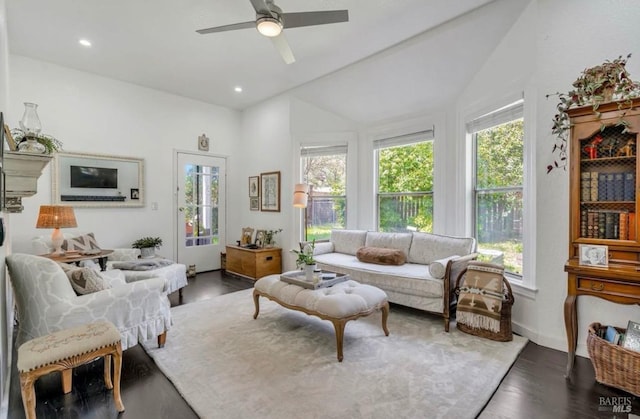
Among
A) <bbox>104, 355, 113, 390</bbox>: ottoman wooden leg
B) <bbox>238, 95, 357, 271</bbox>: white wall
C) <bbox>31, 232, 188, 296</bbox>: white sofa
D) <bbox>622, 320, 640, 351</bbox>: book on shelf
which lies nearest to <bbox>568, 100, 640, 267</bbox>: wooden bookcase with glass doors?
<bbox>622, 320, 640, 351</bbox>: book on shelf

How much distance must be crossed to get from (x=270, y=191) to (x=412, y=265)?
9.48 feet

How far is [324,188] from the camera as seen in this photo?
5215mm

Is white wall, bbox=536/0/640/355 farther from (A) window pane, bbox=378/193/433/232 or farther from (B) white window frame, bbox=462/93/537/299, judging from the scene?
(A) window pane, bbox=378/193/433/232

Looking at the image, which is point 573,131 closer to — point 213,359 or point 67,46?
point 213,359

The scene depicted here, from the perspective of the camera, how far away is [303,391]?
203cm

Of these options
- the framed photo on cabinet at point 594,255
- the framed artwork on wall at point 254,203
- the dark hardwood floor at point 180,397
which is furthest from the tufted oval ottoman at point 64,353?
the framed artwork on wall at point 254,203

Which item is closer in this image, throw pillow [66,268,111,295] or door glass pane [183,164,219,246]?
throw pillow [66,268,111,295]

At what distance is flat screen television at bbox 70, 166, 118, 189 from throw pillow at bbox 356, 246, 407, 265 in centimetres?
387

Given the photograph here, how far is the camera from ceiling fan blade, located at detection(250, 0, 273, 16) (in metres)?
2.17

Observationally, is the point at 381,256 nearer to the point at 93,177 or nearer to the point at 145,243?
the point at 145,243

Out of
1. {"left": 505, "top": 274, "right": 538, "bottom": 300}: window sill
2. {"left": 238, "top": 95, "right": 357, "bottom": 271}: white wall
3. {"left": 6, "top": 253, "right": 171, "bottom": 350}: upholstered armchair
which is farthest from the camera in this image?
{"left": 238, "top": 95, "right": 357, "bottom": 271}: white wall

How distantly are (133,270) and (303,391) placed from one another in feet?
8.91

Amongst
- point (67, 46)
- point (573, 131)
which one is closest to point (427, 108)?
point (573, 131)

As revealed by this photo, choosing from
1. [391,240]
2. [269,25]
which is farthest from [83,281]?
[391,240]
